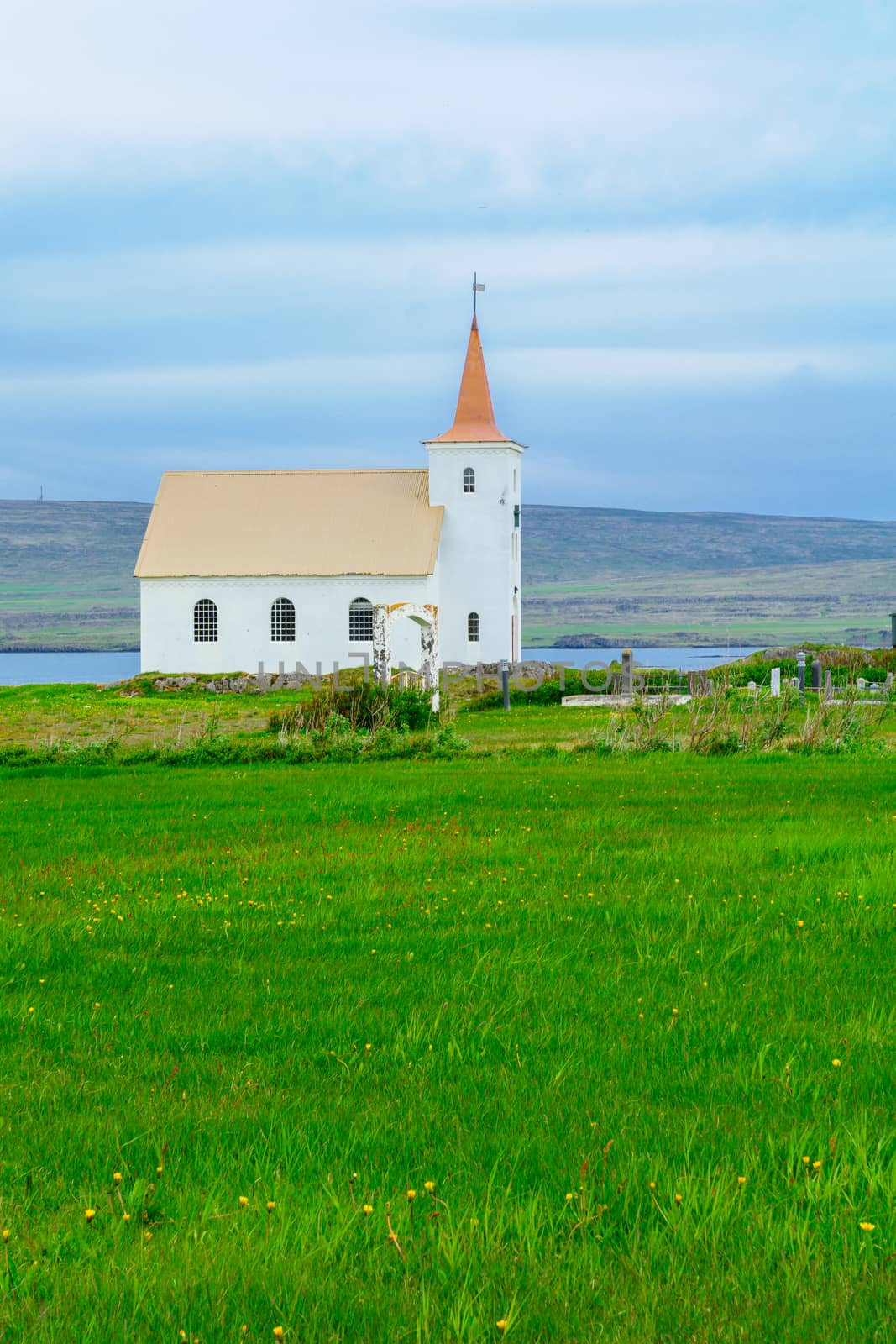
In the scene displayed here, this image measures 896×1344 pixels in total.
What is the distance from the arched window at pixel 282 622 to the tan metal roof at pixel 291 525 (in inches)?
51.7

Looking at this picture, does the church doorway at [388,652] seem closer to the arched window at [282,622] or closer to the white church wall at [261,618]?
the white church wall at [261,618]

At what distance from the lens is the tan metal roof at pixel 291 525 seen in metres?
49.7

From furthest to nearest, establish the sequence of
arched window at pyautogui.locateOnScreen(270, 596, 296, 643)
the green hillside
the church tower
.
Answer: the green hillside, the church tower, arched window at pyautogui.locateOnScreen(270, 596, 296, 643)

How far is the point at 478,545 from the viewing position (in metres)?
51.4

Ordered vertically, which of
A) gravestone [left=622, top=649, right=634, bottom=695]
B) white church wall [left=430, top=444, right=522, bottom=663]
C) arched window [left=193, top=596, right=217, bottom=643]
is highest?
white church wall [left=430, top=444, right=522, bottom=663]

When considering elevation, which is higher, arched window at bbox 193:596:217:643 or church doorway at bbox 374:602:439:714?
arched window at bbox 193:596:217:643

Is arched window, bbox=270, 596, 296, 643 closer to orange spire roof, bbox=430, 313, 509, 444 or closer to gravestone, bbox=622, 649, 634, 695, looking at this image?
orange spire roof, bbox=430, 313, 509, 444

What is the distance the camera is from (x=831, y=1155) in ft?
14.8

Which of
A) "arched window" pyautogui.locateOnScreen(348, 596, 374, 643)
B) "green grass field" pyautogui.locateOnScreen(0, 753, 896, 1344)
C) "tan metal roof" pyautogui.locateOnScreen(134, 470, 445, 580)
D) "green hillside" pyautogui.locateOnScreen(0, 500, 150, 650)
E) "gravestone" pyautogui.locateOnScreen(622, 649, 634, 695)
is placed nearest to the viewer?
"green grass field" pyautogui.locateOnScreen(0, 753, 896, 1344)

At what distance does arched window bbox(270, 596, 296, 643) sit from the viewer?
49.9 metres

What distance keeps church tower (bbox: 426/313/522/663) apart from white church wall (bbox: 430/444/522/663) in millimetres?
33

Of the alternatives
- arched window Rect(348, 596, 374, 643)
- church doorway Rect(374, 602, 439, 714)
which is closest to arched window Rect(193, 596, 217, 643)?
arched window Rect(348, 596, 374, 643)

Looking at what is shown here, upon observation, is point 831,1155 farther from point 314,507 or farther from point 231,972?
point 314,507

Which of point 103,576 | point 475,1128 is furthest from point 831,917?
point 103,576
